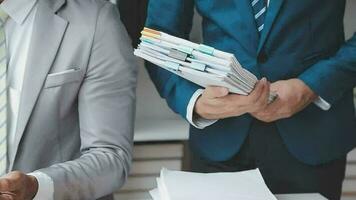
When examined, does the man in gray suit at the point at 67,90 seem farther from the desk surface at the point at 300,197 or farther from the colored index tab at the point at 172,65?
the desk surface at the point at 300,197

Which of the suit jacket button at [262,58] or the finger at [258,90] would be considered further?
the suit jacket button at [262,58]

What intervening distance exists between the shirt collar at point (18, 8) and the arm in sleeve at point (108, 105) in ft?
0.53

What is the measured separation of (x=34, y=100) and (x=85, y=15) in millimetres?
238

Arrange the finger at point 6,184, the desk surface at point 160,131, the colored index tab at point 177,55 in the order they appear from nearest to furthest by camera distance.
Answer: the finger at point 6,184
the colored index tab at point 177,55
the desk surface at point 160,131

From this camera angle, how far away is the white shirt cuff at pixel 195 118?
4.43 ft

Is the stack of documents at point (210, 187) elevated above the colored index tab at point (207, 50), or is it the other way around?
the colored index tab at point (207, 50)

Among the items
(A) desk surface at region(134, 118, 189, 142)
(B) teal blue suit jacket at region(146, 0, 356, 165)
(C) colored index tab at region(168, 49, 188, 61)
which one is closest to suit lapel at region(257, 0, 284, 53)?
(B) teal blue suit jacket at region(146, 0, 356, 165)

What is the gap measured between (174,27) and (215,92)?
258 mm

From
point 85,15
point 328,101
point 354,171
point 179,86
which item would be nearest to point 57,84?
point 85,15

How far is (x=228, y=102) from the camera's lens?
1265 millimetres

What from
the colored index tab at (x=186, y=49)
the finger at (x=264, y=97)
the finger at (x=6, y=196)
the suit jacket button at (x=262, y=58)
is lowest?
the finger at (x=6, y=196)

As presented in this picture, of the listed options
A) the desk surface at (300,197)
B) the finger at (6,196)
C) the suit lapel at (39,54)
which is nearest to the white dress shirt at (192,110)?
the desk surface at (300,197)

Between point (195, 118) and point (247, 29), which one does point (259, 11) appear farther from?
point (195, 118)

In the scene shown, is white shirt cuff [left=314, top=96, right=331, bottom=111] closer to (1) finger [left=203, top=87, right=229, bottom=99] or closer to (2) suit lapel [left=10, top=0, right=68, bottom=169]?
(1) finger [left=203, top=87, right=229, bottom=99]
